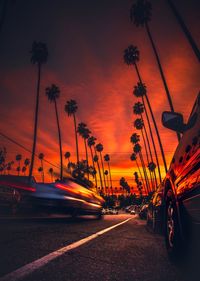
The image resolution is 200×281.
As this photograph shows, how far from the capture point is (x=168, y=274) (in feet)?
8.84

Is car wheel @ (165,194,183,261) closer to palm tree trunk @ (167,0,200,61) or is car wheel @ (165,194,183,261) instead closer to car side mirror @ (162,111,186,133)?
car side mirror @ (162,111,186,133)

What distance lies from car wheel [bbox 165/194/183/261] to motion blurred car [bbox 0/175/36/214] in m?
5.62

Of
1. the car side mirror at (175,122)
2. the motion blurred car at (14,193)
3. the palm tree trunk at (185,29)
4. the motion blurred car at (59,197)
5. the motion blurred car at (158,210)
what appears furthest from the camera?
the palm tree trunk at (185,29)

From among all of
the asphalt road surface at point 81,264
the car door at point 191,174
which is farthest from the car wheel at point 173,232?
the car door at point 191,174

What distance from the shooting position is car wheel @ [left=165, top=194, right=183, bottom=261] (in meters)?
3.37

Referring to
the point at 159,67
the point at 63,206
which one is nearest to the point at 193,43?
the point at 159,67

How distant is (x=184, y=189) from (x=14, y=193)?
21.7 ft

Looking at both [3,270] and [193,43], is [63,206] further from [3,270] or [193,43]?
[193,43]

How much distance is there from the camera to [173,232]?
3523 mm

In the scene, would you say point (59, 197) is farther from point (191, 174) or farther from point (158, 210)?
point (191, 174)

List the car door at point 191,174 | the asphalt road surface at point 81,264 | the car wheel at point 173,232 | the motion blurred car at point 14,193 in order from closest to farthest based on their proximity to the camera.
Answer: the asphalt road surface at point 81,264
the car door at point 191,174
the car wheel at point 173,232
the motion blurred car at point 14,193

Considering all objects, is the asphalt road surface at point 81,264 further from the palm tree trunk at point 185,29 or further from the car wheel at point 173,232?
the palm tree trunk at point 185,29

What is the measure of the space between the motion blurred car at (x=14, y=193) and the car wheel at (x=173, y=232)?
5.62 m

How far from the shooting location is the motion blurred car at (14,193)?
27.5ft
